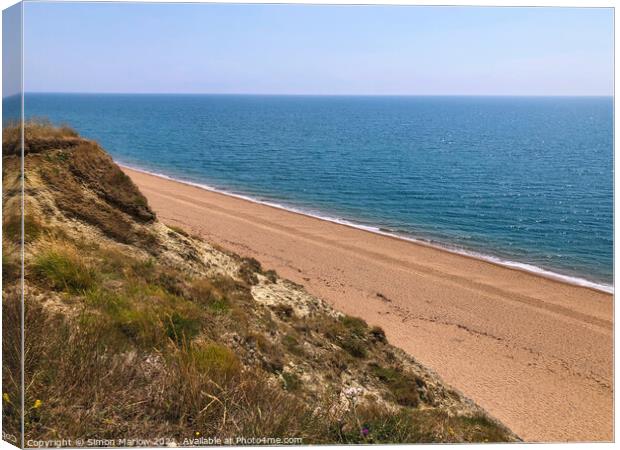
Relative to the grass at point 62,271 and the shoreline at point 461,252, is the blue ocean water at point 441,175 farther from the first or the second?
the grass at point 62,271

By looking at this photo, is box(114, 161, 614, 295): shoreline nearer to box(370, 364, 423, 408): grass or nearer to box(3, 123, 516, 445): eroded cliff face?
box(3, 123, 516, 445): eroded cliff face

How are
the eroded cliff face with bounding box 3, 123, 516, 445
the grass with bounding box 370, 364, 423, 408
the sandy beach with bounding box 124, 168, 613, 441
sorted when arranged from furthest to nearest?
1. the sandy beach with bounding box 124, 168, 613, 441
2. the grass with bounding box 370, 364, 423, 408
3. the eroded cliff face with bounding box 3, 123, 516, 445

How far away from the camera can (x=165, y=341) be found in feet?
27.9

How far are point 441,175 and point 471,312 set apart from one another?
32274 mm

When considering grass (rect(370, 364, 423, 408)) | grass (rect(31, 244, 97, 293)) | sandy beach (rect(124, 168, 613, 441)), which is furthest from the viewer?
sandy beach (rect(124, 168, 613, 441))

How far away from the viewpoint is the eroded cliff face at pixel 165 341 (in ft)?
22.8

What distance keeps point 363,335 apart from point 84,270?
6884 mm

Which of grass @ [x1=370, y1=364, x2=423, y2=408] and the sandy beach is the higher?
grass @ [x1=370, y1=364, x2=423, y2=408]

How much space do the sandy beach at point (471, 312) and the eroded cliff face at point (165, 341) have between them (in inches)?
125

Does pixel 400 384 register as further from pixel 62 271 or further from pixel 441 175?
pixel 441 175

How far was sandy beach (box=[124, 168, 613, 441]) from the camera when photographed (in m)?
14.8

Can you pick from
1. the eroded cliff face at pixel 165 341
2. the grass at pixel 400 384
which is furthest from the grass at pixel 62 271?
the grass at pixel 400 384

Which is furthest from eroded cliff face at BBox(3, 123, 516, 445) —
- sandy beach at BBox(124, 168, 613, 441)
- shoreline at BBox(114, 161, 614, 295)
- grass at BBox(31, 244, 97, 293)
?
shoreline at BBox(114, 161, 614, 295)

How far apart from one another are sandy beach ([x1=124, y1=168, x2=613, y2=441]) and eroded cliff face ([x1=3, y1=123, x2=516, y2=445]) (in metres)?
3.17
